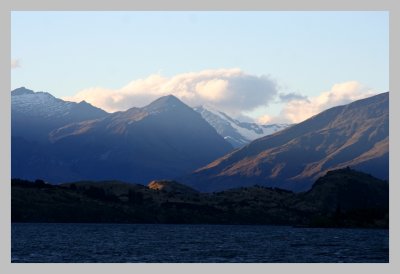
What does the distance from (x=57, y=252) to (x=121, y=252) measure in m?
12.7

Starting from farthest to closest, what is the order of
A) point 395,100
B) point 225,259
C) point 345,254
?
1. point 345,254
2. point 395,100
3. point 225,259

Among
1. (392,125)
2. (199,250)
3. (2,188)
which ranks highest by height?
(392,125)

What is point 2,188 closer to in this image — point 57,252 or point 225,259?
point 57,252

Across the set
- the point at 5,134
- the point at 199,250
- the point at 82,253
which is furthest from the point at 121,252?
the point at 5,134

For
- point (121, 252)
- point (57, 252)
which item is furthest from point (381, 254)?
point (57, 252)

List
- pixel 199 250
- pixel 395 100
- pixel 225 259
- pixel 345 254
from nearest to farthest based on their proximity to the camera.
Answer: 1. pixel 225 259
2. pixel 395 100
3. pixel 345 254
4. pixel 199 250

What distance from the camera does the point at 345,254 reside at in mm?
174125

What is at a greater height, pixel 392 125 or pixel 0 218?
pixel 392 125

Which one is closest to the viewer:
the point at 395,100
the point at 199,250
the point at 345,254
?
the point at 395,100

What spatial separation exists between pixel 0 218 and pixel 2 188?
1543 cm

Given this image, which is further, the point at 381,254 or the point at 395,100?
the point at 381,254

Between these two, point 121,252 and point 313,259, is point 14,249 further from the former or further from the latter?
point 313,259

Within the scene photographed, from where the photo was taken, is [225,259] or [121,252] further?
[121,252]

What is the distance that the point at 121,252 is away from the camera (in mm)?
172625
